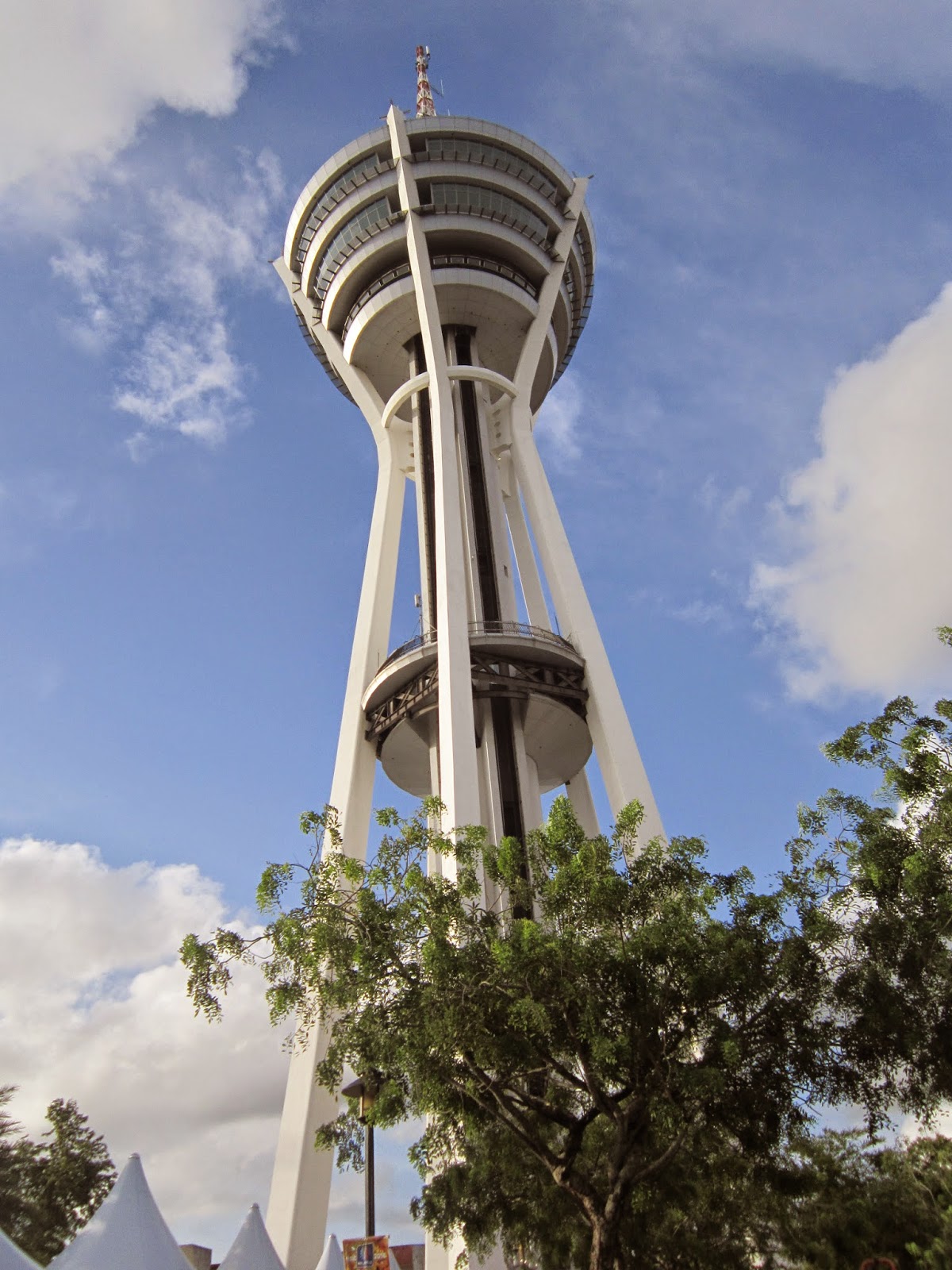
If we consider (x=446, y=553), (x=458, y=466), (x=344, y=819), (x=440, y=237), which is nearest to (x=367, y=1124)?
(x=344, y=819)

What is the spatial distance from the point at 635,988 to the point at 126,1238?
7.44 meters

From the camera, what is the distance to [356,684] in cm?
3075

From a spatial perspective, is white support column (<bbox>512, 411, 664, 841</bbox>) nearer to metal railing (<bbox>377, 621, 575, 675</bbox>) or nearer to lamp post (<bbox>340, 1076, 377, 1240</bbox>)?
metal railing (<bbox>377, 621, 575, 675</bbox>)

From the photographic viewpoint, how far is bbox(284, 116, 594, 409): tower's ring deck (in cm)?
3738

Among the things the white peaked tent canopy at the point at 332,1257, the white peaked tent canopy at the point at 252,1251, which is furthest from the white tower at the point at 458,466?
the white peaked tent canopy at the point at 252,1251

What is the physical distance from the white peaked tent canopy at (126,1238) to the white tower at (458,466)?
8.83 m

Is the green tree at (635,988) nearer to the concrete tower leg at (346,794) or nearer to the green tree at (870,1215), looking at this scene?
the concrete tower leg at (346,794)

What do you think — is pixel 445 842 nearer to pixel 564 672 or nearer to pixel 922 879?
pixel 922 879

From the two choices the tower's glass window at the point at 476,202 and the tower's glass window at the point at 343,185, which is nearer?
the tower's glass window at the point at 476,202

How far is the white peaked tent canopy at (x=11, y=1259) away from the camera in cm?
1171

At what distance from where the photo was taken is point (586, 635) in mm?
29516

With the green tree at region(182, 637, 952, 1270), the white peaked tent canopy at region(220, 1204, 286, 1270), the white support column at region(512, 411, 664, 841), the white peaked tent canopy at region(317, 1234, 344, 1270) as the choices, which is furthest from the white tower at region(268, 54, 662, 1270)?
the green tree at region(182, 637, 952, 1270)

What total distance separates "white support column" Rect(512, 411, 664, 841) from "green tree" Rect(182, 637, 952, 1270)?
904 cm

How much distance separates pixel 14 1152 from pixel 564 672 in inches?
797
